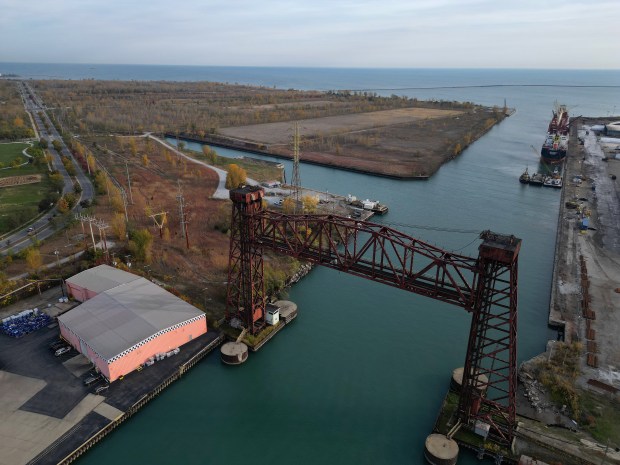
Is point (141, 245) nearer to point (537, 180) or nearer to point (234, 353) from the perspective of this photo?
point (234, 353)

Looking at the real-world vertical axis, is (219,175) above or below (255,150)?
below

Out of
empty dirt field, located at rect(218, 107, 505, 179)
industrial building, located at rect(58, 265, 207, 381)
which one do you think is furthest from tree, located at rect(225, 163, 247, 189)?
industrial building, located at rect(58, 265, 207, 381)

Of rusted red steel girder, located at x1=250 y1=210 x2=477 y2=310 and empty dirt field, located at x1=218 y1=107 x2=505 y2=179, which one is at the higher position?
rusted red steel girder, located at x1=250 y1=210 x2=477 y2=310

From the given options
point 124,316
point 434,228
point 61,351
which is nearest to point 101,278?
point 124,316

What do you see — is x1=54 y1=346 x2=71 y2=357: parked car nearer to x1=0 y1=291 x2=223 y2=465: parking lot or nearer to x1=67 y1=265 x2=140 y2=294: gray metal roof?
x1=0 y1=291 x2=223 y2=465: parking lot

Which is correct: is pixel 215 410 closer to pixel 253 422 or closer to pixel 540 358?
pixel 253 422

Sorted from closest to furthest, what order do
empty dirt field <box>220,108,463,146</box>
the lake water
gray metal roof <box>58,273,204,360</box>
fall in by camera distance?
1. the lake water
2. gray metal roof <box>58,273,204,360</box>
3. empty dirt field <box>220,108,463,146</box>

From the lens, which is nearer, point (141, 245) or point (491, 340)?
point (491, 340)

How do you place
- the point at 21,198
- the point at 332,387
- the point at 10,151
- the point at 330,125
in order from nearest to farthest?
the point at 332,387
the point at 21,198
the point at 10,151
the point at 330,125
